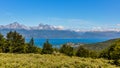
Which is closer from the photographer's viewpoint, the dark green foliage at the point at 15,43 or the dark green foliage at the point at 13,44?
the dark green foliage at the point at 13,44

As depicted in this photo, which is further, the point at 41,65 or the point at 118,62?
the point at 118,62

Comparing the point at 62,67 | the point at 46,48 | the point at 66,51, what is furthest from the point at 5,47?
the point at 62,67

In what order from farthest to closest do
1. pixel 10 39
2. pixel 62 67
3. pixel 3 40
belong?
pixel 10 39 < pixel 3 40 < pixel 62 67

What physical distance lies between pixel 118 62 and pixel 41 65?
35.7 ft

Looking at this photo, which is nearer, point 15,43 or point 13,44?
point 13,44

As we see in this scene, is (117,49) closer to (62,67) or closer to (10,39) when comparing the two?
(62,67)

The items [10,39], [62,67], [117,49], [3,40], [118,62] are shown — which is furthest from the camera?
[10,39]

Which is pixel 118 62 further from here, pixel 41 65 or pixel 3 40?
pixel 3 40

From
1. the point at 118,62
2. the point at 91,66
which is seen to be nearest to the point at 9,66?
the point at 91,66

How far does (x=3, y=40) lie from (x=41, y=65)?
3278 inches

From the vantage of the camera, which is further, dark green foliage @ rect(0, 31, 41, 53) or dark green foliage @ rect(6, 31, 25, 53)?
dark green foliage @ rect(6, 31, 25, 53)

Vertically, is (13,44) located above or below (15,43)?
below

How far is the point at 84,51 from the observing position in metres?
102

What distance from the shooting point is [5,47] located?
98688mm
